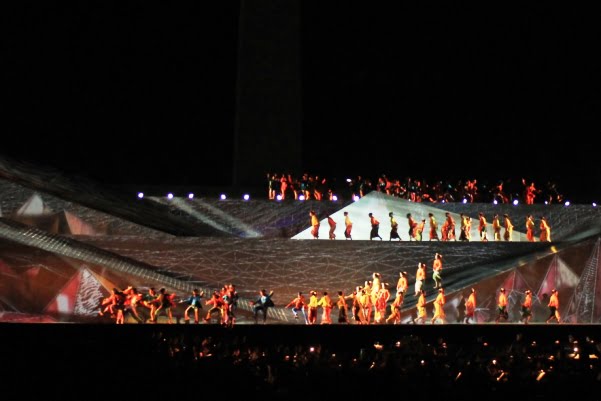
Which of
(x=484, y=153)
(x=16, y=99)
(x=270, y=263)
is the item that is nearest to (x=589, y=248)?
(x=270, y=263)

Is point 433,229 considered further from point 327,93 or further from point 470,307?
point 327,93

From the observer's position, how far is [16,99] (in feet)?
73.8

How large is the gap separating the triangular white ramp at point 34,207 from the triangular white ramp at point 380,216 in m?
5.11

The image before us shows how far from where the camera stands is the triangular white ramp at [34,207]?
15492 mm

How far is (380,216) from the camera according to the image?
17078 millimetres

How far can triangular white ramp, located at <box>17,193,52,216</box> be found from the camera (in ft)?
50.8

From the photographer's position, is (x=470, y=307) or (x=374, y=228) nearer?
(x=470, y=307)

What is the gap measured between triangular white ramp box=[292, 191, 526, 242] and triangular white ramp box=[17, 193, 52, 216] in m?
5.11

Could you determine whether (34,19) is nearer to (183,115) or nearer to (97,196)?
(183,115)

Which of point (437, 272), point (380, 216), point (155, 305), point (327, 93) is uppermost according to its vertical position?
point (327, 93)

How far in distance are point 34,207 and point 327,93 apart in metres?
10.9

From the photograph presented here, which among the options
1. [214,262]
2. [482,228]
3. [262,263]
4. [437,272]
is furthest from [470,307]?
[214,262]

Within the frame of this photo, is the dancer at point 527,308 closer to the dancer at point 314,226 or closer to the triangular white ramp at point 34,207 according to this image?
the dancer at point 314,226

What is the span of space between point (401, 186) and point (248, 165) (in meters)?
4.53
